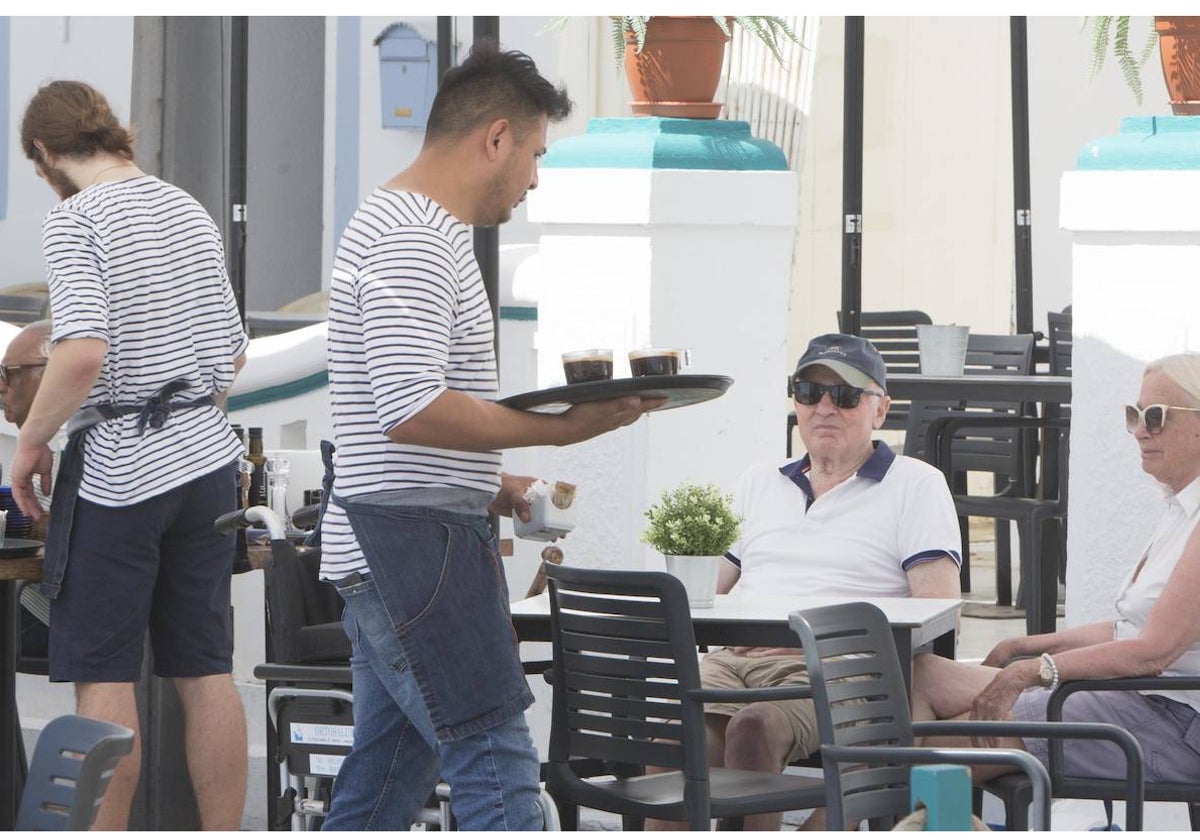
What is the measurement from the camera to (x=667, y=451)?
5113 mm

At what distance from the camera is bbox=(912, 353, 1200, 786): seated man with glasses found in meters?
3.74

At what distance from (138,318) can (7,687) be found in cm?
81

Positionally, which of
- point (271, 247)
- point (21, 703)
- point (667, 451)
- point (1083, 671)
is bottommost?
point (21, 703)

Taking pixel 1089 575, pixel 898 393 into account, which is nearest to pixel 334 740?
pixel 1089 575

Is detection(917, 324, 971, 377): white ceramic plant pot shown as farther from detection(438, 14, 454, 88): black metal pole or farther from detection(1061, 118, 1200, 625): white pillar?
detection(1061, 118, 1200, 625): white pillar

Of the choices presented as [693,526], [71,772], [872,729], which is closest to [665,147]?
[693,526]

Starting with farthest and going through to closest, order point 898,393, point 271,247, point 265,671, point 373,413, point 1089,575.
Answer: point 271,247
point 898,393
point 1089,575
point 265,671
point 373,413

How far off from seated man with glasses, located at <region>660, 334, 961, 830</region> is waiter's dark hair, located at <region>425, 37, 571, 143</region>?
1.46m

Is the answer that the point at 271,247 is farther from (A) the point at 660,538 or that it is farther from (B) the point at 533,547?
(A) the point at 660,538

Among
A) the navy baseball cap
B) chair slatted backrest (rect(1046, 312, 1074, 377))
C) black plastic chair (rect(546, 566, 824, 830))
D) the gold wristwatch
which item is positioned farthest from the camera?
chair slatted backrest (rect(1046, 312, 1074, 377))

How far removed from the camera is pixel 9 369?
4.27 m

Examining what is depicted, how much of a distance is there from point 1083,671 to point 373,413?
5.16ft

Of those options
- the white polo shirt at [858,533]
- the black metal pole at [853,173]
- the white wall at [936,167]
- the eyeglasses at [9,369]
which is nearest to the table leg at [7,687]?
the eyeglasses at [9,369]

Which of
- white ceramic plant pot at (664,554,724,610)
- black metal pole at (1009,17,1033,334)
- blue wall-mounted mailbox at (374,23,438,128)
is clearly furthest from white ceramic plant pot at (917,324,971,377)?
blue wall-mounted mailbox at (374,23,438,128)
